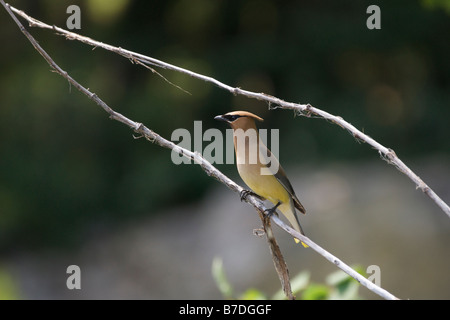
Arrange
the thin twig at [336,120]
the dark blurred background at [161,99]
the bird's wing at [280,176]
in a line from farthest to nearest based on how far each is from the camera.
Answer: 1. the dark blurred background at [161,99]
2. the bird's wing at [280,176]
3. the thin twig at [336,120]

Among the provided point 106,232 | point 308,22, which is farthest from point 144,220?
point 308,22

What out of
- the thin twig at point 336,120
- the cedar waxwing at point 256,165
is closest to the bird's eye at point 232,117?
the cedar waxwing at point 256,165

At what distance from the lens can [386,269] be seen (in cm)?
421

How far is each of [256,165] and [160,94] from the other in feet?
13.4

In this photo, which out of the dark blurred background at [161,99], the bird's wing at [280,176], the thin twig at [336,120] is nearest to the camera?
the thin twig at [336,120]

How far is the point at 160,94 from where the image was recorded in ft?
20.3

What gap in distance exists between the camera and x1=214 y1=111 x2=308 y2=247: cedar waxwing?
2139 mm

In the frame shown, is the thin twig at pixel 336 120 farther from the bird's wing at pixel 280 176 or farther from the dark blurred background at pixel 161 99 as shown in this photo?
the dark blurred background at pixel 161 99

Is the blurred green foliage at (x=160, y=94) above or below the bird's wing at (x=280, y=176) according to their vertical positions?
above

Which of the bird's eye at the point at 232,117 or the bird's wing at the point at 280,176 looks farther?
the bird's wing at the point at 280,176

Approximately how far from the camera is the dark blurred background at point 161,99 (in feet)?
19.2

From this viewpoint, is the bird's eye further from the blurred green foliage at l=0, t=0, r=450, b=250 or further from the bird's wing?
the blurred green foliage at l=0, t=0, r=450, b=250

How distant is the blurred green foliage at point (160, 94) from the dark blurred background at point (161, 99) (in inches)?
0.4

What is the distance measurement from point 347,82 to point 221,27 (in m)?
1.41
